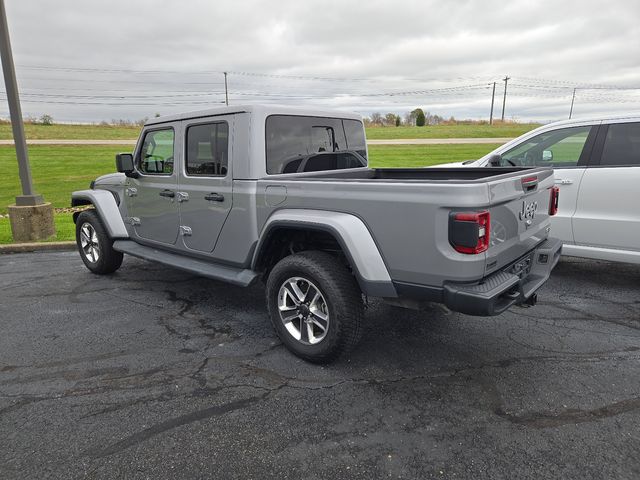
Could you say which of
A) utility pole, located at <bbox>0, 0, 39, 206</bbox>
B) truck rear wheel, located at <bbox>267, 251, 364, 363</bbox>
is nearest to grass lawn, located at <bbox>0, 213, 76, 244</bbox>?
utility pole, located at <bbox>0, 0, 39, 206</bbox>

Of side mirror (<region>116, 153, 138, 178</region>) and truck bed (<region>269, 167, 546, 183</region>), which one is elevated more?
side mirror (<region>116, 153, 138, 178</region>)


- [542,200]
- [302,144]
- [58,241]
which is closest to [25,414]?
[302,144]

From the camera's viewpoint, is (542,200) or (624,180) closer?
(542,200)

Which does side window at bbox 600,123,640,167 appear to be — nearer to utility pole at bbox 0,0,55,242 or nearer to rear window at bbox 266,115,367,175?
rear window at bbox 266,115,367,175

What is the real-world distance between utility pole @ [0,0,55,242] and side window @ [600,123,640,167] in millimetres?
8202

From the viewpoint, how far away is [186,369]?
Result: 134 inches

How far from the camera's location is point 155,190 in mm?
4762

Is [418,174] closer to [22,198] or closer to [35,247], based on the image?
[35,247]

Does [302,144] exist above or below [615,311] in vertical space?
above

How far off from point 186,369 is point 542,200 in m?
3.05

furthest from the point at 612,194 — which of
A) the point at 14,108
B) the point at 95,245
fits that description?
the point at 14,108

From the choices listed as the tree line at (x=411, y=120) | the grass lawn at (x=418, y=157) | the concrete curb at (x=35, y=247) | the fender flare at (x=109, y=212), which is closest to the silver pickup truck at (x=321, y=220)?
the fender flare at (x=109, y=212)

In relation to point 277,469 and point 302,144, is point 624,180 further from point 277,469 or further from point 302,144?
point 277,469

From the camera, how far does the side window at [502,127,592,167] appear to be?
508cm
